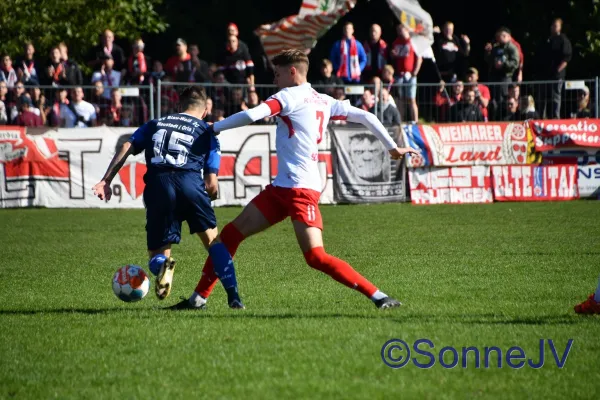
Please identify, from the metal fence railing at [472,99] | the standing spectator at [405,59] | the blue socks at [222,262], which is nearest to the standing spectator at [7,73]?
the metal fence railing at [472,99]

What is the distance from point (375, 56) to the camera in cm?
2041

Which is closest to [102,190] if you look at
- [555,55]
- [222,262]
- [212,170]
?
[212,170]

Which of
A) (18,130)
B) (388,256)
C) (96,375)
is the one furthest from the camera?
(18,130)

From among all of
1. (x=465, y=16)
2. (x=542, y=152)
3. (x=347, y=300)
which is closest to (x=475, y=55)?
(x=465, y=16)

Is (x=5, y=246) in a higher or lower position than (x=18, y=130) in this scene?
lower

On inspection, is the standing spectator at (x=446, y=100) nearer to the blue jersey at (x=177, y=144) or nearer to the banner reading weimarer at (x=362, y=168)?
the banner reading weimarer at (x=362, y=168)

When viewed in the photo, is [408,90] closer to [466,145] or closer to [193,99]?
[466,145]

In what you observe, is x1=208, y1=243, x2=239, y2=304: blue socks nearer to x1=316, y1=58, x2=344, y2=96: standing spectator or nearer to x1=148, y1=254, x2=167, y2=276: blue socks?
x1=148, y1=254, x2=167, y2=276: blue socks

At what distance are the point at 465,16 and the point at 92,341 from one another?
19.7 meters

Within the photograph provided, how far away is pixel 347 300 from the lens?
8.50 metres

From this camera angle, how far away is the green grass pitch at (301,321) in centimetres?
554

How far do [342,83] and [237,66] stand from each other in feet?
7.17

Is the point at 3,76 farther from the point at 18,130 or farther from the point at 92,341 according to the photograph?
the point at 92,341

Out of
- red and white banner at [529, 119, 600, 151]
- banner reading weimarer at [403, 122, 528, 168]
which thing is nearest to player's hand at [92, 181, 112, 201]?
banner reading weimarer at [403, 122, 528, 168]
